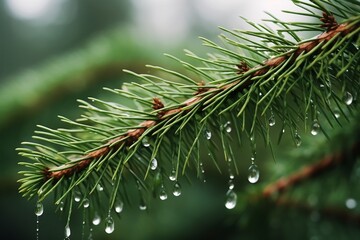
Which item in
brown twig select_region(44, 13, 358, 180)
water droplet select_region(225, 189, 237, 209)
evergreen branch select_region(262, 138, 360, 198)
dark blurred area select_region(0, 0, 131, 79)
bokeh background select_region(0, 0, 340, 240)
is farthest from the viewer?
dark blurred area select_region(0, 0, 131, 79)

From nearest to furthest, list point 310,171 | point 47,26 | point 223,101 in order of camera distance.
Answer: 1. point 223,101
2. point 310,171
3. point 47,26

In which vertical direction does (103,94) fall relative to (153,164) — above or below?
above

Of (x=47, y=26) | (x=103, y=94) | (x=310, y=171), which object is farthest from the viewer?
(x=47, y=26)

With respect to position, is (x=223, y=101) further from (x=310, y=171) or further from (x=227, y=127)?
(x=310, y=171)

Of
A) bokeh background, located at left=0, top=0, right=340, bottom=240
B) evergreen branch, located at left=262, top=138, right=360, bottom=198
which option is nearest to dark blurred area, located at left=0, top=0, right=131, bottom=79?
bokeh background, located at left=0, top=0, right=340, bottom=240

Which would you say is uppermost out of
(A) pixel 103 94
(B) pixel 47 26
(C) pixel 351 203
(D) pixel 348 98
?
(B) pixel 47 26

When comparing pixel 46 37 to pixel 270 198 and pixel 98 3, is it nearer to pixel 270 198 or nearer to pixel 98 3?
pixel 98 3

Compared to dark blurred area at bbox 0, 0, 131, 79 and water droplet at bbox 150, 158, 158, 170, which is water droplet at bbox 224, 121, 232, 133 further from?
dark blurred area at bbox 0, 0, 131, 79

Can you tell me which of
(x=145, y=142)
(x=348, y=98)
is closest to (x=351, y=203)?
(x=348, y=98)
